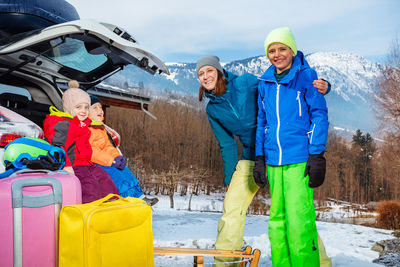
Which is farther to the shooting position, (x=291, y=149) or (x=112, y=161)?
(x=112, y=161)

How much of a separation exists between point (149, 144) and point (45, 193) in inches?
971

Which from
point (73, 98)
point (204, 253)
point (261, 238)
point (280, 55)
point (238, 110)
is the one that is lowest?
point (261, 238)

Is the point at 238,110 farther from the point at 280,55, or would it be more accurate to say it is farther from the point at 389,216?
the point at 389,216

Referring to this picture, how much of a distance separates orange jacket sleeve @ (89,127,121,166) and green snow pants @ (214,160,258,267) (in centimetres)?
105

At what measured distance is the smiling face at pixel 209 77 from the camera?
2908mm

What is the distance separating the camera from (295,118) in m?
2.49

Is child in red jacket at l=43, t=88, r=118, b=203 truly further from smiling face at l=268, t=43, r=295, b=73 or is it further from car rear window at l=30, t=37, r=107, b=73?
smiling face at l=268, t=43, r=295, b=73

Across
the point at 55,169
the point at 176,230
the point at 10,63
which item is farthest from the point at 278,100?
the point at 176,230

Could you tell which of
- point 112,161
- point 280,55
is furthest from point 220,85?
point 112,161

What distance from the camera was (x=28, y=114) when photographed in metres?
3.05

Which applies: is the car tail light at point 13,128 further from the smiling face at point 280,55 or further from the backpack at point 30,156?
the smiling face at point 280,55

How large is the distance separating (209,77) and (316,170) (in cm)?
114

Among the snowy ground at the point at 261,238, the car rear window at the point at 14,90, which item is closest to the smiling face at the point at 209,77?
the car rear window at the point at 14,90

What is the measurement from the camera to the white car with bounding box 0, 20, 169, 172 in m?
2.80
